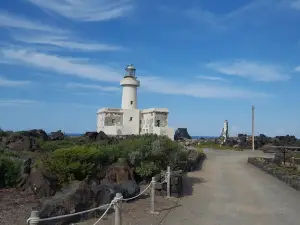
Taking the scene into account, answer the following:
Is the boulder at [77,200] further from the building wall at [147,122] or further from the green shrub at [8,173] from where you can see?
the building wall at [147,122]

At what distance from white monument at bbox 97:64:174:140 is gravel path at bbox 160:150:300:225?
23.1 metres

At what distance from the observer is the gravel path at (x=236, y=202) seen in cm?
946

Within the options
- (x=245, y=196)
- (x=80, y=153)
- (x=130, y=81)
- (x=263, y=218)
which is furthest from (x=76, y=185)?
(x=130, y=81)

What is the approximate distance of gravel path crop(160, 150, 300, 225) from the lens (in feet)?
31.0

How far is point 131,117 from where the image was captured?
4375 centimetres

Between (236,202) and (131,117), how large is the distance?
1277 inches

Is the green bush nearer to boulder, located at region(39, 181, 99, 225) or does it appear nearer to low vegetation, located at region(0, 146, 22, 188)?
low vegetation, located at region(0, 146, 22, 188)

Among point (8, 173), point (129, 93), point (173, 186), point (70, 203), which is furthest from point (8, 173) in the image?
point (129, 93)

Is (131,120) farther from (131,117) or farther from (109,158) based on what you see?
(109,158)

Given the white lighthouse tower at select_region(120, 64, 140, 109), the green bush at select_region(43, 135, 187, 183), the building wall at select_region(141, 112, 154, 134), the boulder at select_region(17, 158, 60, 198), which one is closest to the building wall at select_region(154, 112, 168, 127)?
the building wall at select_region(141, 112, 154, 134)

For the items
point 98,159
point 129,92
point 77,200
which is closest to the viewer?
point 77,200

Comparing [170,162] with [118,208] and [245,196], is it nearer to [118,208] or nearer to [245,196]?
[245,196]

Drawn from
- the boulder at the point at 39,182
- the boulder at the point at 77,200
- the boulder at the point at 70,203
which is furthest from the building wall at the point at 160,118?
the boulder at the point at 70,203

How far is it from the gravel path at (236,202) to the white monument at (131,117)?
2313 cm
